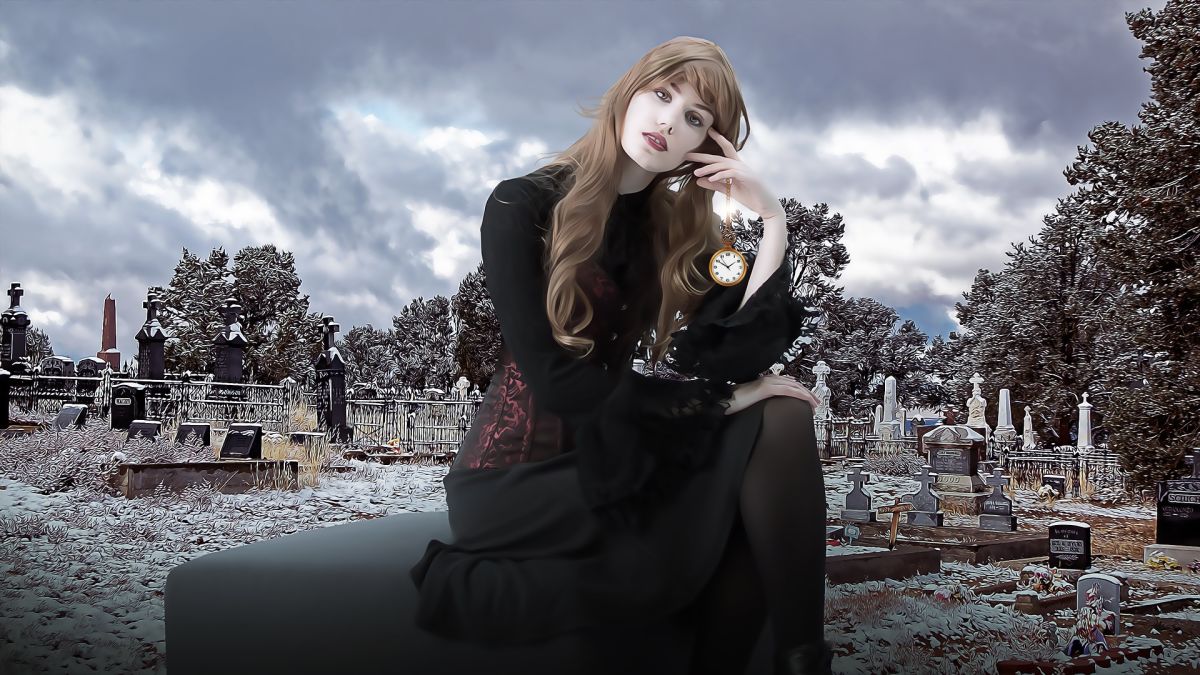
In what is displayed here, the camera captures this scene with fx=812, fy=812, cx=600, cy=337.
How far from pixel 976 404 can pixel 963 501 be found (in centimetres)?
44

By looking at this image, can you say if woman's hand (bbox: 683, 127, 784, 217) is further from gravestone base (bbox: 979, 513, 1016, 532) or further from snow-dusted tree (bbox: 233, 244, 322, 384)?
gravestone base (bbox: 979, 513, 1016, 532)

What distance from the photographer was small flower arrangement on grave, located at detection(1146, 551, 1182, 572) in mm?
2787

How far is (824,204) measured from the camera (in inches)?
108

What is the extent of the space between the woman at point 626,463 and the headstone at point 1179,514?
202 centimetres

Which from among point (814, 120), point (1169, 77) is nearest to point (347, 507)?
point (814, 120)

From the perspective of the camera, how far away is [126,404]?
3.09 m

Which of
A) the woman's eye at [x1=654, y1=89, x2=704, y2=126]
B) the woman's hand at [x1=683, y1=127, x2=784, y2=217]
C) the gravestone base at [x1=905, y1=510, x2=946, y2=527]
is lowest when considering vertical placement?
the gravestone base at [x1=905, y1=510, x2=946, y2=527]

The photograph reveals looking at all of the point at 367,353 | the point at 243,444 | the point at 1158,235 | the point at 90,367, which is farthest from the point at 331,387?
the point at 1158,235

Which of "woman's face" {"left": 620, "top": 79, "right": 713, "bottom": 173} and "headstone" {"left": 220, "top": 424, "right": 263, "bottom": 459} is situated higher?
"woman's face" {"left": 620, "top": 79, "right": 713, "bottom": 173}

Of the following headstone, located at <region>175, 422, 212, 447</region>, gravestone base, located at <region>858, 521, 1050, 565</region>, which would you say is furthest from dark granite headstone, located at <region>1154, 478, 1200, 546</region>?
headstone, located at <region>175, 422, 212, 447</region>

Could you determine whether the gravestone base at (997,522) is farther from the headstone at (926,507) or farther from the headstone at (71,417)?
the headstone at (71,417)

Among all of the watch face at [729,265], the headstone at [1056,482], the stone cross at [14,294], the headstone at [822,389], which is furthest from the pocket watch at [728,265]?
the stone cross at [14,294]

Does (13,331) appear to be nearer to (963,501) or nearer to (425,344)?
(425,344)

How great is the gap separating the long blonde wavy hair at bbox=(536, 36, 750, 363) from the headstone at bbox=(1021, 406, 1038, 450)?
197 cm
